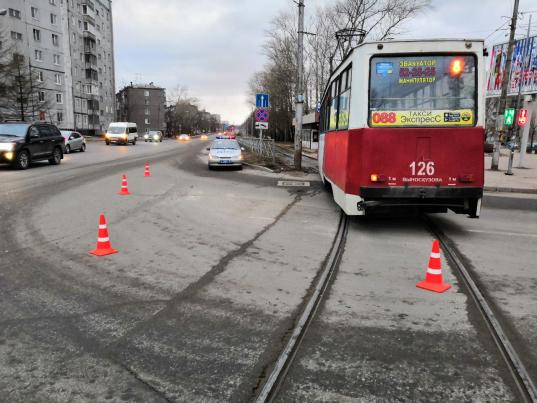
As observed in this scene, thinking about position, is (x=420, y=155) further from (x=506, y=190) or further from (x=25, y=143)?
(x=25, y=143)

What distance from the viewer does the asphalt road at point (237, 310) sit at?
123 inches

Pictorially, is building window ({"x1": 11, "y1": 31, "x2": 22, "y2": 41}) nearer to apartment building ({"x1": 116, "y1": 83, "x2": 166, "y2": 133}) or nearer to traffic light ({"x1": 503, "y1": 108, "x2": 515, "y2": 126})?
traffic light ({"x1": 503, "y1": 108, "x2": 515, "y2": 126})

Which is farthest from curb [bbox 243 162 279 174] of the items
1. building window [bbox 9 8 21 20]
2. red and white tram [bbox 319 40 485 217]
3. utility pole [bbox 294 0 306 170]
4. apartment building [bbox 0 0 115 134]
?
building window [bbox 9 8 21 20]

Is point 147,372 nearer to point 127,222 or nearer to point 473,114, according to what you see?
point 127,222

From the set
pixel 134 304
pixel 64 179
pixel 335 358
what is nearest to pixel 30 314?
pixel 134 304

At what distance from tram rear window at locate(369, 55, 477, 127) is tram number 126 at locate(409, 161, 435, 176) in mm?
692

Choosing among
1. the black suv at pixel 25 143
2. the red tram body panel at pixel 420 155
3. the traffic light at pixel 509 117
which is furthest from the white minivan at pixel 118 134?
the red tram body panel at pixel 420 155

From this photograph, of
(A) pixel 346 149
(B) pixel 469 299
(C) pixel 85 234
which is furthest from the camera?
(A) pixel 346 149

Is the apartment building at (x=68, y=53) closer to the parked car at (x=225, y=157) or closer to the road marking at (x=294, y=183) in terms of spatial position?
the parked car at (x=225, y=157)

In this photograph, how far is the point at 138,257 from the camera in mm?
6305

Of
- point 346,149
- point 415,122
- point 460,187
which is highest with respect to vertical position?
point 415,122

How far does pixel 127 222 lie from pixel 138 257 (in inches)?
102

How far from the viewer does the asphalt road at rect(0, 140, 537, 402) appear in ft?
10.2

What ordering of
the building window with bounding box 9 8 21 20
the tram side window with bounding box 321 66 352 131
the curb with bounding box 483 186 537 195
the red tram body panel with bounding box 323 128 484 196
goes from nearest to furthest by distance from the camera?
1. the red tram body panel with bounding box 323 128 484 196
2. the tram side window with bounding box 321 66 352 131
3. the curb with bounding box 483 186 537 195
4. the building window with bounding box 9 8 21 20
